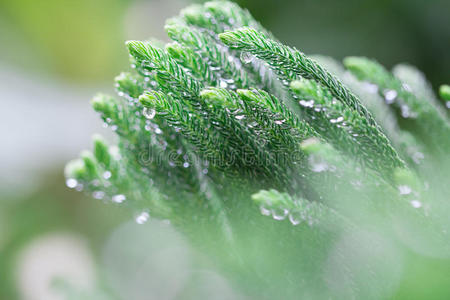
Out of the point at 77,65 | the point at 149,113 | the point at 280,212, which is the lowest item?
the point at 280,212

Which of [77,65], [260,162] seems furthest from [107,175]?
[77,65]

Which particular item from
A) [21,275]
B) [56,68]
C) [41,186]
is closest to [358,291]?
[21,275]

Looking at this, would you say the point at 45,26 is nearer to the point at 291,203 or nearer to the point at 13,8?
the point at 13,8

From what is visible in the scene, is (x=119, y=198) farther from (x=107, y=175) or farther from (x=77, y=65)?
(x=77, y=65)

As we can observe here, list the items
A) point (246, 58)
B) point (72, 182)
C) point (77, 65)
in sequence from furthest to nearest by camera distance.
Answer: point (77, 65)
point (72, 182)
point (246, 58)

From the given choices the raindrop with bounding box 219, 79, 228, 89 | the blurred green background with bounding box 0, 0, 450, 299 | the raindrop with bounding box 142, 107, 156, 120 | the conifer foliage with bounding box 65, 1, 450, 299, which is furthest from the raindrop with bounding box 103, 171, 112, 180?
the blurred green background with bounding box 0, 0, 450, 299

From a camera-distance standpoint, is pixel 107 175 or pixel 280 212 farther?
pixel 107 175

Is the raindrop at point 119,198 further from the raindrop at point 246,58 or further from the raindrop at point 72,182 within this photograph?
the raindrop at point 246,58
